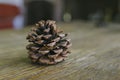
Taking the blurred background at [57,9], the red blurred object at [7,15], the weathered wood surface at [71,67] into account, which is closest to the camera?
the weathered wood surface at [71,67]

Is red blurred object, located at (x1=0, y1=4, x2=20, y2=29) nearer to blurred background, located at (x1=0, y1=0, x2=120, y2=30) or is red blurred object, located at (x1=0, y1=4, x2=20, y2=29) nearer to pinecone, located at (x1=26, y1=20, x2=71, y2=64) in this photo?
blurred background, located at (x1=0, y1=0, x2=120, y2=30)

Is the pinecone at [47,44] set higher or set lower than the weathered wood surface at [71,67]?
higher

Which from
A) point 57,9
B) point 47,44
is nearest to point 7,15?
point 57,9

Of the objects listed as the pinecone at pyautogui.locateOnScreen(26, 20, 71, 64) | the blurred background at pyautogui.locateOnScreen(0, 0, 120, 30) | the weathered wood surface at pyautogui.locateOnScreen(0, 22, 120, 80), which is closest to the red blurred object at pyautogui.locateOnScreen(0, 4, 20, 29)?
the blurred background at pyautogui.locateOnScreen(0, 0, 120, 30)

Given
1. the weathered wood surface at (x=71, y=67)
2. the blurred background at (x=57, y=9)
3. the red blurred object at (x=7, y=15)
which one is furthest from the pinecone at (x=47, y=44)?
the blurred background at (x=57, y=9)

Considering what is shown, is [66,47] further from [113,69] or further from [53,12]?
[53,12]

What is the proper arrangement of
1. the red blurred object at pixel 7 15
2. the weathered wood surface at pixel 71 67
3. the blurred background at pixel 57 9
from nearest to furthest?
the weathered wood surface at pixel 71 67 < the red blurred object at pixel 7 15 < the blurred background at pixel 57 9

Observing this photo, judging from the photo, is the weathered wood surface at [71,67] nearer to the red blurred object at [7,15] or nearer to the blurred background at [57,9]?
the red blurred object at [7,15]

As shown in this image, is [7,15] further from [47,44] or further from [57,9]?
[47,44]
